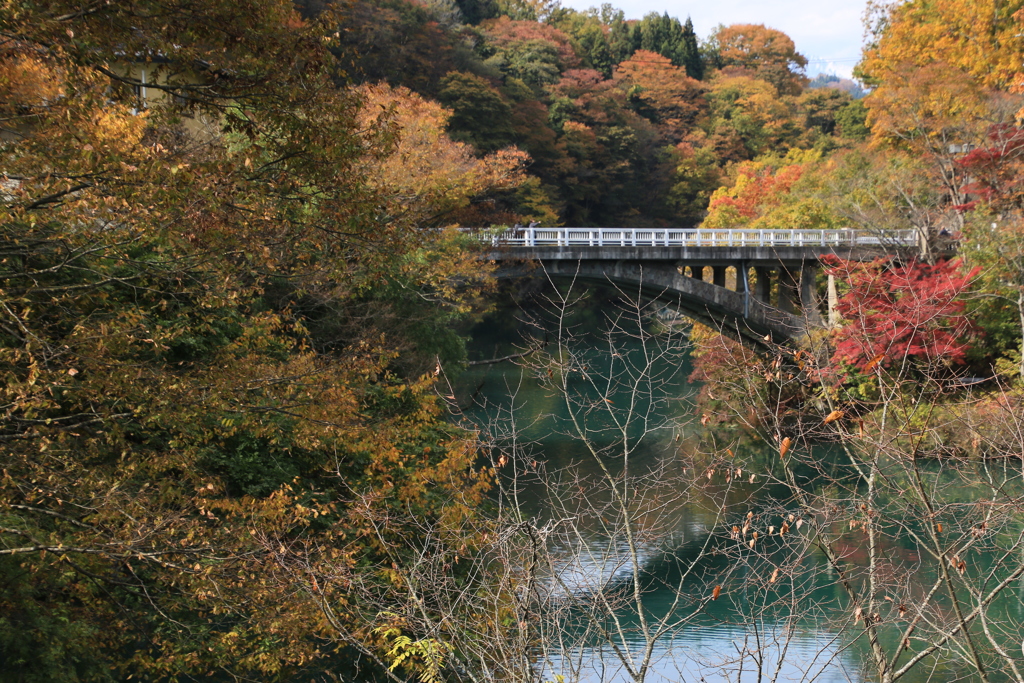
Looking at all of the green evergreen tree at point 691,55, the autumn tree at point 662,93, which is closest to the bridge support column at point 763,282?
the autumn tree at point 662,93

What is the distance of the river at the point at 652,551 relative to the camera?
16.7 ft

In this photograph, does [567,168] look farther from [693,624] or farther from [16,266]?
[16,266]

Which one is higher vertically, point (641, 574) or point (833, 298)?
point (833, 298)

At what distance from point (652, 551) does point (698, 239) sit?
10602mm

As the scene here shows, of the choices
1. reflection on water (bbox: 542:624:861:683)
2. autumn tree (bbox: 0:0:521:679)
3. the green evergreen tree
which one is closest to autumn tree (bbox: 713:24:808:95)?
the green evergreen tree

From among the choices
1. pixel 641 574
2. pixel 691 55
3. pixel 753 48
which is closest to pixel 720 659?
pixel 641 574

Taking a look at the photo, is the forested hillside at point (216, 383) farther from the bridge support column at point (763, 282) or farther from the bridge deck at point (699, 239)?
the bridge support column at point (763, 282)

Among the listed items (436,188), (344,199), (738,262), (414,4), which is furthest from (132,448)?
(414,4)

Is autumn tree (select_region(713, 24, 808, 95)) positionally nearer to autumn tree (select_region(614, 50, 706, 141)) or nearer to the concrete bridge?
autumn tree (select_region(614, 50, 706, 141))

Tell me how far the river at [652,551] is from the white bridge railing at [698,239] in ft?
12.5

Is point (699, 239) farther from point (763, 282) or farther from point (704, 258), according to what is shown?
point (763, 282)

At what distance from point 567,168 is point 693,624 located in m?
24.7

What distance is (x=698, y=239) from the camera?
2084 centimetres

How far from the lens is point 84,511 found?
5.51 metres
